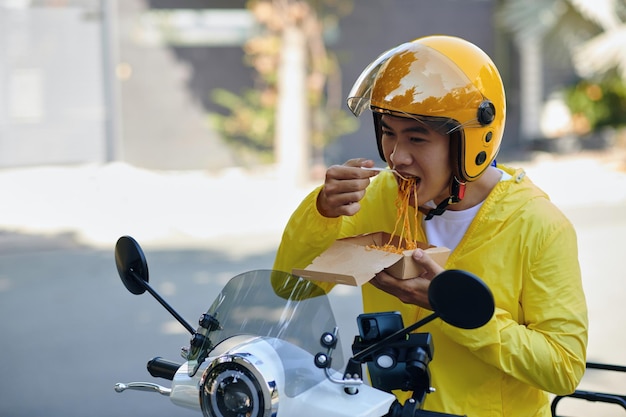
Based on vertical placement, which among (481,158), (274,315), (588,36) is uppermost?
(588,36)

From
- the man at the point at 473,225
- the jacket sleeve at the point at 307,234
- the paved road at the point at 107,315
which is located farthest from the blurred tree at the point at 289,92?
the man at the point at 473,225

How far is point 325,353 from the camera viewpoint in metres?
2.00

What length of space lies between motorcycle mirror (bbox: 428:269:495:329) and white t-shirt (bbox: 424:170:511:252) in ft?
2.41

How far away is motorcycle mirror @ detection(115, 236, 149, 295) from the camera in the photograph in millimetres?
2342

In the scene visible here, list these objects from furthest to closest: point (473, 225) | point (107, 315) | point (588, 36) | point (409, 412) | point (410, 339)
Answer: point (588, 36) < point (107, 315) < point (473, 225) < point (410, 339) < point (409, 412)

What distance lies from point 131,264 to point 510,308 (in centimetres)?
97

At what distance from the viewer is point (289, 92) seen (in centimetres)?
1401

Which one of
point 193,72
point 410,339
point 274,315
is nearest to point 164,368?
point 274,315

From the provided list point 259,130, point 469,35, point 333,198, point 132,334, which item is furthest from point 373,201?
point 469,35

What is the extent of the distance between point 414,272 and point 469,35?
16102mm

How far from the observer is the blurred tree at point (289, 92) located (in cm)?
1400

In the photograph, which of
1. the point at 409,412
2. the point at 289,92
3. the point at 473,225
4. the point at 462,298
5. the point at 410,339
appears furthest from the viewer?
the point at 289,92

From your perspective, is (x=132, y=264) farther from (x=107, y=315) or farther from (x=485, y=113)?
(x=107, y=315)

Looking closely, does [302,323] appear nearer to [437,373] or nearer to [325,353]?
[325,353]
